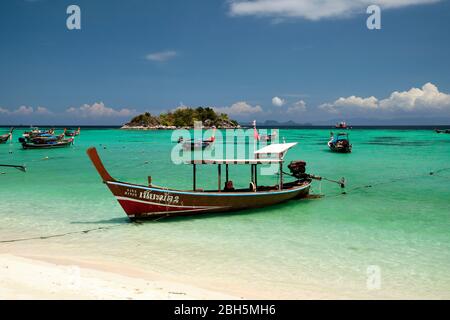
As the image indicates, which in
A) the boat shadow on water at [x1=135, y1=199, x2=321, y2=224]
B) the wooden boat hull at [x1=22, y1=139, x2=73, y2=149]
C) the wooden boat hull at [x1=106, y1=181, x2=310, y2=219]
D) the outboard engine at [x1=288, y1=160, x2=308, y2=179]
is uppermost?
the wooden boat hull at [x1=22, y1=139, x2=73, y2=149]

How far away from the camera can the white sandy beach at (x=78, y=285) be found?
770cm

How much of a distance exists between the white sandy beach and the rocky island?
151 meters

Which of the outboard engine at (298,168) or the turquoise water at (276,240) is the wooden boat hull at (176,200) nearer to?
the turquoise water at (276,240)

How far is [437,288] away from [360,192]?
44.6 ft

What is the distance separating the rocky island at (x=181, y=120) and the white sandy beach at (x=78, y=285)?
15068cm

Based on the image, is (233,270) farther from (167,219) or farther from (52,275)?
(167,219)

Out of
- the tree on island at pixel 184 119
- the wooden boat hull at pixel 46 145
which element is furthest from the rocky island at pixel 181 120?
the wooden boat hull at pixel 46 145

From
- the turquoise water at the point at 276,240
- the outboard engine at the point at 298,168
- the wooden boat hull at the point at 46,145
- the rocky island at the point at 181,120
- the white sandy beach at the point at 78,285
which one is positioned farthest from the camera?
the rocky island at the point at 181,120

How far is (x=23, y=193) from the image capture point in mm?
21922

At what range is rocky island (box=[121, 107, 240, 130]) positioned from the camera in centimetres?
16238

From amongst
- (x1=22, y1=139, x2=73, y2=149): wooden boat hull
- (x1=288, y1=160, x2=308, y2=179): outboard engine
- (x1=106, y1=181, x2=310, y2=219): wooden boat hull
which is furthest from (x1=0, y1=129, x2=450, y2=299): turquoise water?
(x1=22, y1=139, x2=73, y2=149): wooden boat hull

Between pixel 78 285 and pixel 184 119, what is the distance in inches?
6239

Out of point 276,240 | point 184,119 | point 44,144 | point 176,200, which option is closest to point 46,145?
point 44,144

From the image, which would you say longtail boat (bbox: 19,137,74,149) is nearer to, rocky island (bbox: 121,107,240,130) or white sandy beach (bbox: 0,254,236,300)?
white sandy beach (bbox: 0,254,236,300)
